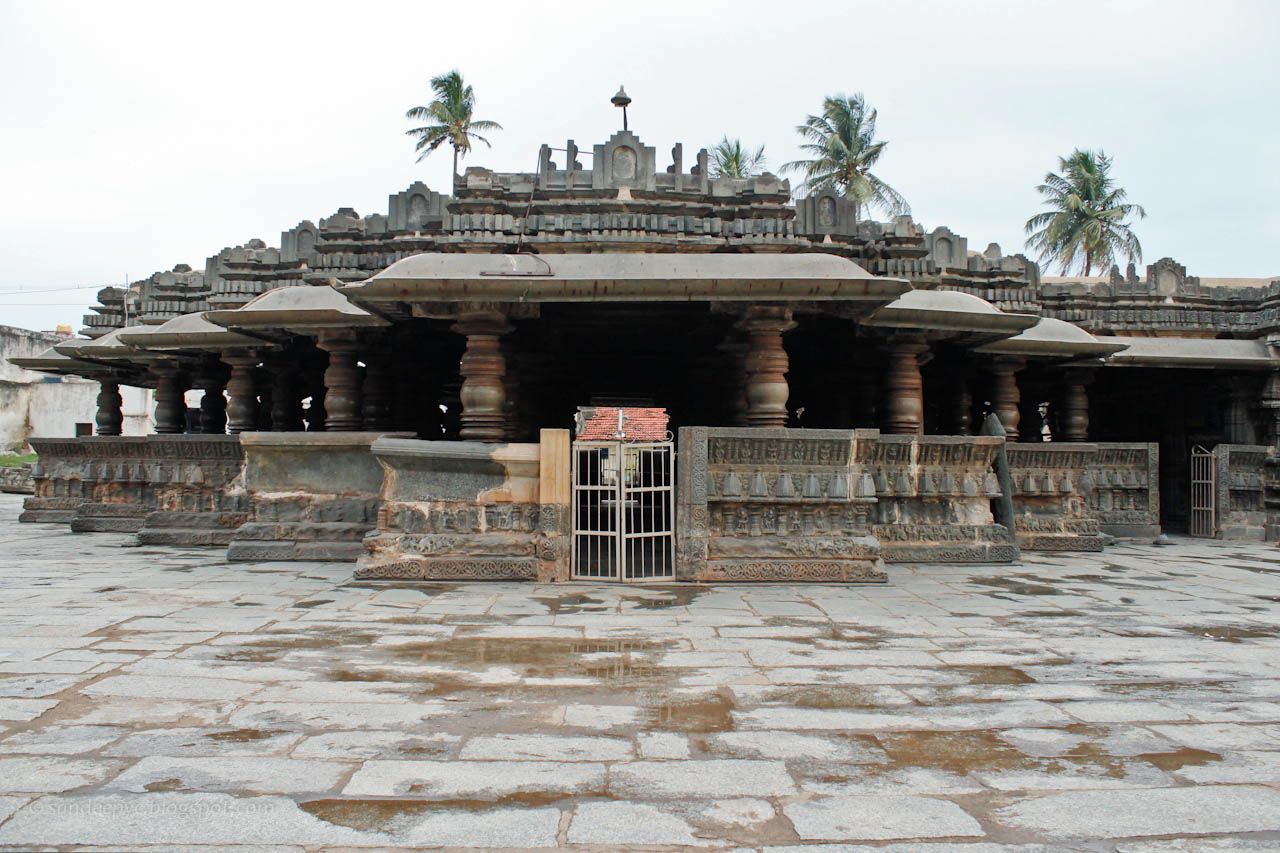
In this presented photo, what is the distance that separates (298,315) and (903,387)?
655cm

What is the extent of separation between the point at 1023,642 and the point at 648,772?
122 inches

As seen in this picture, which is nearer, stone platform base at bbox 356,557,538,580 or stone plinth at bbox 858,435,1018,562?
stone platform base at bbox 356,557,538,580

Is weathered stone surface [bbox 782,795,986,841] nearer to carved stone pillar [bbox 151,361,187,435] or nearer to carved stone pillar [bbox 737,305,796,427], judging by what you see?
carved stone pillar [bbox 737,305,796,427]

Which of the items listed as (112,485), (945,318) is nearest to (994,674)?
(945,318)

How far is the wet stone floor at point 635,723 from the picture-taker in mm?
2568

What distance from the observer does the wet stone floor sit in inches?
101

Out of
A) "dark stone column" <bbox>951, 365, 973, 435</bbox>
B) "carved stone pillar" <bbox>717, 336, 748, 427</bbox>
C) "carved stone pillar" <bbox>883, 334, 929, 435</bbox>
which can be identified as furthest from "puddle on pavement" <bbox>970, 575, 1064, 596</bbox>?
"dark stone column" <bbox>951, 365, 973, 435</bbox>

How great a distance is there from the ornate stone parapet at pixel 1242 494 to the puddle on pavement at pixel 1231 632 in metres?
7.78

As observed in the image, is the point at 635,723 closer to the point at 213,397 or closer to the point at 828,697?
the point at 828,697

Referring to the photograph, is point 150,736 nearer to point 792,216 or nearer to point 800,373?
point 792,216

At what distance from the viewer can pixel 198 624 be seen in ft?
18.0

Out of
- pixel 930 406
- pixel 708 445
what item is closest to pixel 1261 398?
pixel 930 406

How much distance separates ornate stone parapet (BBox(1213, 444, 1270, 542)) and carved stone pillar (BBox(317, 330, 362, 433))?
11634 mm

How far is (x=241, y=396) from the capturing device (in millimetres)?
12141
